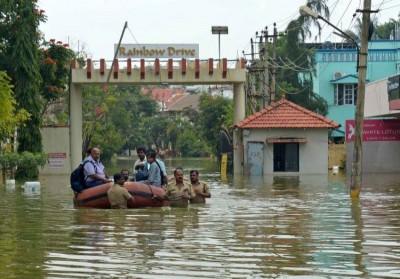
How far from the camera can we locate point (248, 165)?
170ft

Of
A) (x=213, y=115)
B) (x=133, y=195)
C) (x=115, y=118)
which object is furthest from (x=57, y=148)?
(x=115, y=118)

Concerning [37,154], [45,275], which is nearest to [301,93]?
[37,154]

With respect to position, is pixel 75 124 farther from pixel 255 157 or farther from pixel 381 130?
pixel 381 130

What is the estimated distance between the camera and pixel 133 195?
75.4 ft

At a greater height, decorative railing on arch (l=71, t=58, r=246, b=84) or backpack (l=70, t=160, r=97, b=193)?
decorative railing on arch (l=71, t=58, r=246, b=84)

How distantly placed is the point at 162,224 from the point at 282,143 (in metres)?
34.1

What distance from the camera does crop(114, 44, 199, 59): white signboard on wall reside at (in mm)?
50531

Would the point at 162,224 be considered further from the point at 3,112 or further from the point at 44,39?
the point at 44,39

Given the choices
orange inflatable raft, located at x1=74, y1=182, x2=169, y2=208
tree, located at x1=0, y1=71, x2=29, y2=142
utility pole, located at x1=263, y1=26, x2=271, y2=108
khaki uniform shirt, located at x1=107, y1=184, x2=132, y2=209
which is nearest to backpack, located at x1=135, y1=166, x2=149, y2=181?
orange inflatable raft, located at x1=74, y1=182, x2=169, y2=208

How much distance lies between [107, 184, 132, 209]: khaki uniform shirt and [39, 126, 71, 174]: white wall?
99.5ft

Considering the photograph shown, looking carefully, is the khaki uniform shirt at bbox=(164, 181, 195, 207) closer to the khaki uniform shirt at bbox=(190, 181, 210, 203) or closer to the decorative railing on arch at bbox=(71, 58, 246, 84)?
the khaki uniform shirt at bbox=(190, 181, 210, 203)

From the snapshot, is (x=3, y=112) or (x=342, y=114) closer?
(x=3, y=112)

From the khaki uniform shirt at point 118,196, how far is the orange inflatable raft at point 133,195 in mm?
229

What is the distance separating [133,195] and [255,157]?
1154 inches
